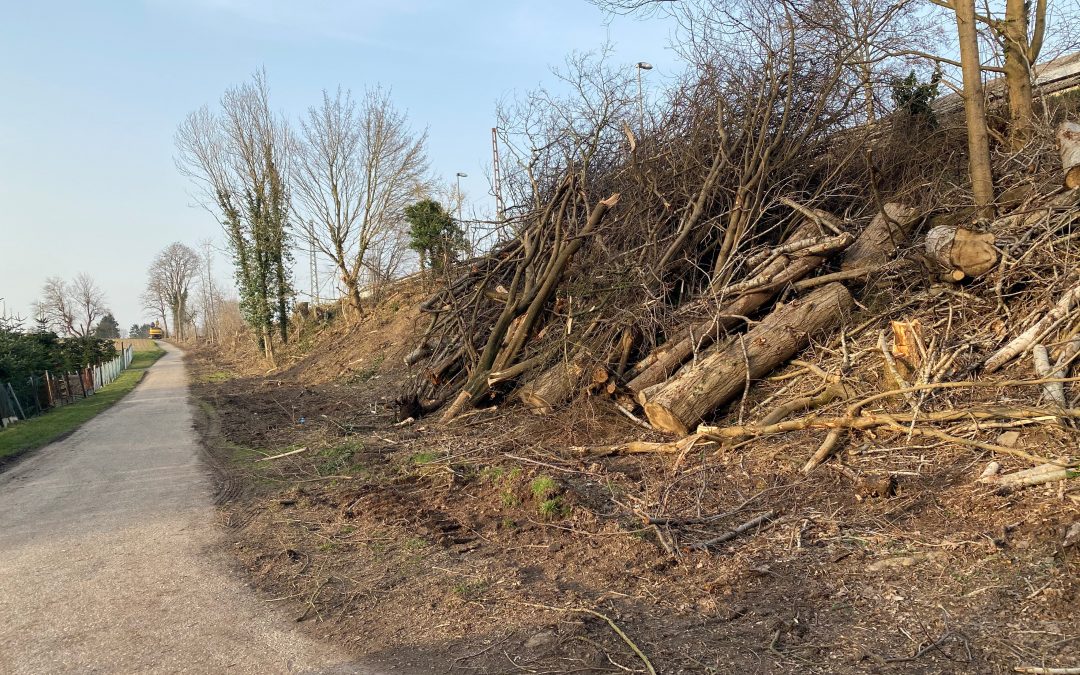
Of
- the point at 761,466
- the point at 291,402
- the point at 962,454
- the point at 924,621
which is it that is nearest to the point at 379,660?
the point at 924,621

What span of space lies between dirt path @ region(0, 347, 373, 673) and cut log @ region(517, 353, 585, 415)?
389 cm

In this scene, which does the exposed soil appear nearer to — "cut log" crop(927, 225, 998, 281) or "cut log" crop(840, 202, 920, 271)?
"cut log" crop(840, 202, 920, 271)

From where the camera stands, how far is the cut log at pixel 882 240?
7.61 metres

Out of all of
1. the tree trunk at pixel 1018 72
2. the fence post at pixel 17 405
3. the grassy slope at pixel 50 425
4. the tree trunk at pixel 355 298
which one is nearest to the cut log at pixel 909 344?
the tree trunk at pixel 1018 72

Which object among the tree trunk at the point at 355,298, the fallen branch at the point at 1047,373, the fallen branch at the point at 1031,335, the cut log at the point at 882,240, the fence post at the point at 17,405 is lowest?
the fallen branch at the point at 1047,373

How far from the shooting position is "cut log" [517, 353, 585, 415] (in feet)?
27.7

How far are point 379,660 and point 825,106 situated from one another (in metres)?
A: 8.46

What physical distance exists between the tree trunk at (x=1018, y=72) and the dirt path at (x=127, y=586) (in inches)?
367

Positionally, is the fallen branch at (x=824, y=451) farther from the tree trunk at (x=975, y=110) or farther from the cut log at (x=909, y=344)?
the tree trunk at (x=975, y=110)

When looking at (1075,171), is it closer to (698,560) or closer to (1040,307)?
(1040,307)

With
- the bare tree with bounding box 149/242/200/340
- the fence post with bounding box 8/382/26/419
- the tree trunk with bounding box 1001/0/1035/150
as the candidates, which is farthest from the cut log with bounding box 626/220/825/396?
the bare tree with bounding box 149/242/200/340

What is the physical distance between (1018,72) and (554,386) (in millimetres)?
6833

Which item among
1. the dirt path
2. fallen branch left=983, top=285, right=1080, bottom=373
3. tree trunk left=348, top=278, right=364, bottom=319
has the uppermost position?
tree trunk left=348, top=278, right=364, bottom=319

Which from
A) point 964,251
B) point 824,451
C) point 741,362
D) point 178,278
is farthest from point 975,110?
point 178,278
